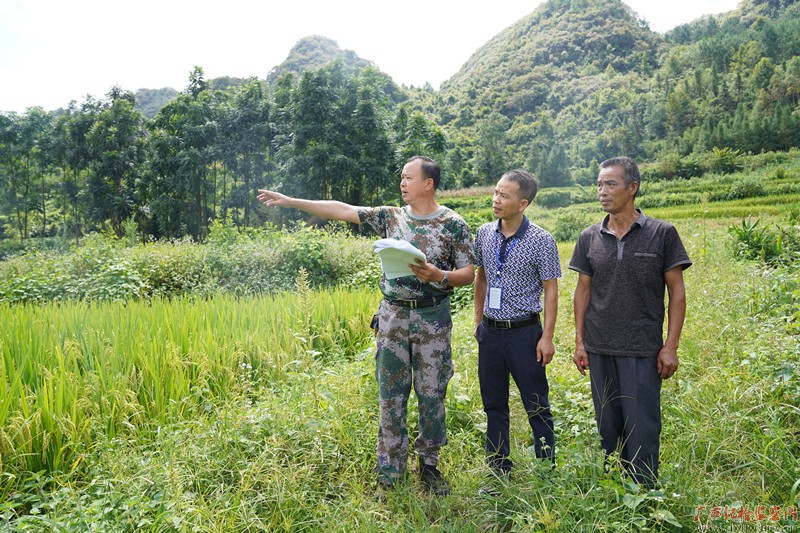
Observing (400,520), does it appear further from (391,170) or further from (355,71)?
(355,71)

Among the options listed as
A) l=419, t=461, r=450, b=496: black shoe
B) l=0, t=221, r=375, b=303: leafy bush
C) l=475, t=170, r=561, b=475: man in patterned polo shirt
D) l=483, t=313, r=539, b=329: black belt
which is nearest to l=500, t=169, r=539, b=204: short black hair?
l=475, t=170, r=561, b=475: man in patterned polo shirt

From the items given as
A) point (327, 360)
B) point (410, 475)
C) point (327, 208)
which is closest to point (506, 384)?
point (410, 475)

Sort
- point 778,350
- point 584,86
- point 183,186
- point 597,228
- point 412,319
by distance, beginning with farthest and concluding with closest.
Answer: point 584,86, point 183,186, point 778,350, point 412,319, point 597,228

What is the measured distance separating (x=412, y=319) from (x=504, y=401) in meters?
0.60

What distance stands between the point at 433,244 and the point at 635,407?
1.11 m

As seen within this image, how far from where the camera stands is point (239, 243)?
31.6ft

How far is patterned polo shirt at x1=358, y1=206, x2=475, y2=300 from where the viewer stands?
221 cm

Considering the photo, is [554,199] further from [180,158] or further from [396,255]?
[396,255]

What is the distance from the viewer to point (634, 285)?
194cm

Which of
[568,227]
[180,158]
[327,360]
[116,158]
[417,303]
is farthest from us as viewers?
[116,158]

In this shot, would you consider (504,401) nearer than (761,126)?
Yes

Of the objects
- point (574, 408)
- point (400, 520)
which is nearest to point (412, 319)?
point (400, 520)

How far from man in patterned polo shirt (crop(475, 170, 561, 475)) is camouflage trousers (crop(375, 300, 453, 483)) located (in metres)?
0.22

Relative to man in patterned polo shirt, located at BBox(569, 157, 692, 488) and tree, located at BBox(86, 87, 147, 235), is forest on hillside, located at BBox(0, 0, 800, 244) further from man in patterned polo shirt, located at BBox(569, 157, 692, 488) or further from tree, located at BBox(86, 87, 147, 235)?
man in patterned polo shirt, located at BBox(569, 157, 692, 488)
